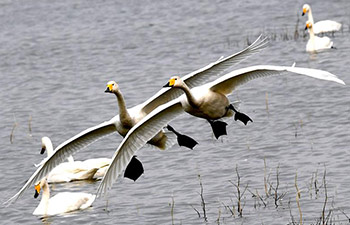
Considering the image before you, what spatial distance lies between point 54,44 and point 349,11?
9624 mm

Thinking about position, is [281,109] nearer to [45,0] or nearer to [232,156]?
[232,156]

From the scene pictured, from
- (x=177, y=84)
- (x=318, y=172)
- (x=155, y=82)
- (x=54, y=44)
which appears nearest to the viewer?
(x=177, y=84)

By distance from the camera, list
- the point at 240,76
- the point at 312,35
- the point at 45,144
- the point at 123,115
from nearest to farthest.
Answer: the point at 240,76, the point at 123,115, the point at 45,144, the point at 312,35

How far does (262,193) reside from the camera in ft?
42.3

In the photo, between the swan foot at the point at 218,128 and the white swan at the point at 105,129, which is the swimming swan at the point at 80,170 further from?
the swan foot at the point at 218,128

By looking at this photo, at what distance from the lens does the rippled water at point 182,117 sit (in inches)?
524

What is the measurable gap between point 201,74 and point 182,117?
669 centimetres

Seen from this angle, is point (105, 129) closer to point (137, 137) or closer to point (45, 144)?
point (137, 137)

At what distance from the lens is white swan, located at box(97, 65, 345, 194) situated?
34.7 ft

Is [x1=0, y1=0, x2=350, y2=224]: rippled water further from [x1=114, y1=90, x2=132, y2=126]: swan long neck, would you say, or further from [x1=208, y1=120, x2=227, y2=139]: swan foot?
[x1=114, y1=90, x2=132, y2=126]: swan long neck

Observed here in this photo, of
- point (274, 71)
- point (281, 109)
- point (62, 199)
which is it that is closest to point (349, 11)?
point (281, 109)

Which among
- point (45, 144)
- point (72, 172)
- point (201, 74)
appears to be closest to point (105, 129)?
point (201, 74)

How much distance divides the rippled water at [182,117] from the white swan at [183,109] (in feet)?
4.95

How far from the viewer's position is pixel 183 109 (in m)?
11.1
